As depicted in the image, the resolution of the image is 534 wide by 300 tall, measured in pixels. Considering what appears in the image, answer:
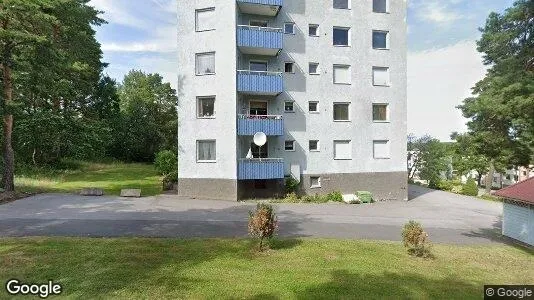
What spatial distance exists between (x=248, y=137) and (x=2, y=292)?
801 inches

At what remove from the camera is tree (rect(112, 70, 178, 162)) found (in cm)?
5366

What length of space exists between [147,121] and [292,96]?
3443 centimetres

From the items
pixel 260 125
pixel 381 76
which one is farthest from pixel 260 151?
pixel 381 76

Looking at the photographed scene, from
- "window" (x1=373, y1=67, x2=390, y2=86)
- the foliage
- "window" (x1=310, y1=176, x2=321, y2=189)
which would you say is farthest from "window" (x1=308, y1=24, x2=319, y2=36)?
the foliage

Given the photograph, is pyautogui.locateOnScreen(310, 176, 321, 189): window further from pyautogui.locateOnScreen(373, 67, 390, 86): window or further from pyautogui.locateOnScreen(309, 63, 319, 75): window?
pyautogui.locateOnScreen(373, 67, 390, 86): window

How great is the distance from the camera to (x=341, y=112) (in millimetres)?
29109

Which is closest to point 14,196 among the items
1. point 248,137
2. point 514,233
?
point 248,137

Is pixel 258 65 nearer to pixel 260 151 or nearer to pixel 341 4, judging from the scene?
pixel 260 151

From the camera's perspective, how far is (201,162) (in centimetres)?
2614

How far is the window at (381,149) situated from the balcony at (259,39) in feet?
38.6

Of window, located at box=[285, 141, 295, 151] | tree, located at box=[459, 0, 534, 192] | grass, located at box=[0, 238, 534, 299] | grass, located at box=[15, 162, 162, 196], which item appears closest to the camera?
grass, located at box=[0, 238, 534, 299]

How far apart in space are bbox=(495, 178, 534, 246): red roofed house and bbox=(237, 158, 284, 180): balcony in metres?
14.1

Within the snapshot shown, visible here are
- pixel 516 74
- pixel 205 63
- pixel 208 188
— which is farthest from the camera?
pixel 205 63

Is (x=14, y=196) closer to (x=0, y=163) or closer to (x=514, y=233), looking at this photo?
(x=0, y=163)
